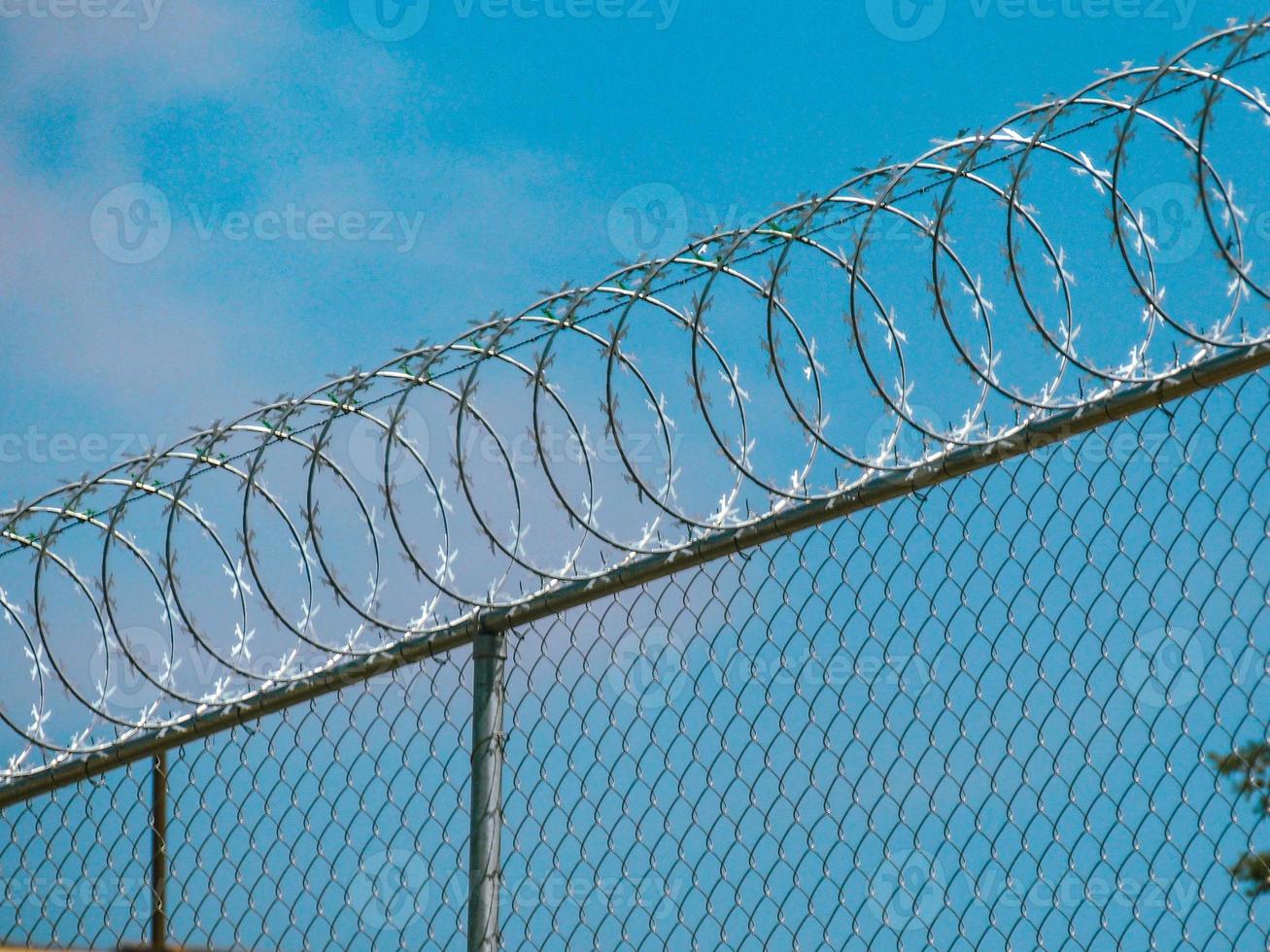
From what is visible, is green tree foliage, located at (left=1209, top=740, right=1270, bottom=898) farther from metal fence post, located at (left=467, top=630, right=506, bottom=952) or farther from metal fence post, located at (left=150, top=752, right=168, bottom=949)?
metal fence post, located at (left=150, top=752, right=168, bottom=949)

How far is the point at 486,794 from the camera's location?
6141mm

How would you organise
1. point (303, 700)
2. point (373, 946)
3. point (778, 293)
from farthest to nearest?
point (303, 700), point (373, 946), point (778, 293)

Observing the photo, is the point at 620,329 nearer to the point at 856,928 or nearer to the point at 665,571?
the point at 665,571

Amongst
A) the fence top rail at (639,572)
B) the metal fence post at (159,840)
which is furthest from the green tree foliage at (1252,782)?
the metal fence post at (159,840)

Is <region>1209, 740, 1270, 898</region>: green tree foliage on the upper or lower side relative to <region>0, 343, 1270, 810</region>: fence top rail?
lower

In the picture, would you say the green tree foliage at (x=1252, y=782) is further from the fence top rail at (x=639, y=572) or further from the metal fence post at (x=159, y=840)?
the metal fence post at (x=159, y=840)

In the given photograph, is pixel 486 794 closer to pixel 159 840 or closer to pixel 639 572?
pixel 639 572

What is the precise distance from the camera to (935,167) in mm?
5332

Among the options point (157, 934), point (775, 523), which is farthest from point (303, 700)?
point (775, 523)

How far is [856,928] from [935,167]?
2235 mm

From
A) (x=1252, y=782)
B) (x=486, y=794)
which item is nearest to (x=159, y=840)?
(x=486, y=794)

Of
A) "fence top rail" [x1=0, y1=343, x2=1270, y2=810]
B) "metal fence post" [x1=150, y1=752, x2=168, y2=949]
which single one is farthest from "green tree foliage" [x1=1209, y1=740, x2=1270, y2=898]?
"metal fence post" [x1=150, y1=752, x2=168, y2=949]

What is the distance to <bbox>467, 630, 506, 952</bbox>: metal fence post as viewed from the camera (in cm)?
604

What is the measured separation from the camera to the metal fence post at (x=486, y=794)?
238 inches
